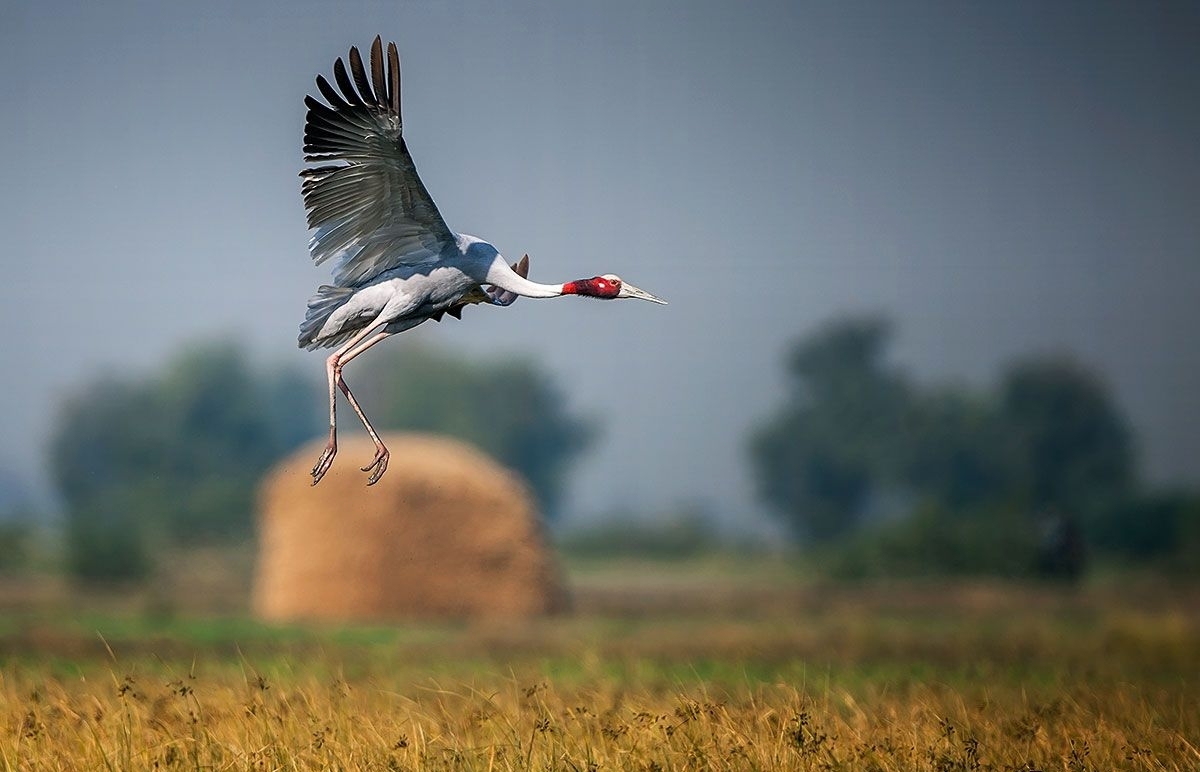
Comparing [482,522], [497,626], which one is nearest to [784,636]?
[497,626]

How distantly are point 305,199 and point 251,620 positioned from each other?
700 inches

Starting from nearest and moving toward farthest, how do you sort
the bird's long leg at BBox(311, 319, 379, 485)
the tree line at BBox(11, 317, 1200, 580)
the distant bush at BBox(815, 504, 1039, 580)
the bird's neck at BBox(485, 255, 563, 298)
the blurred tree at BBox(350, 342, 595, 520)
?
the bird's long leg at BBox(311, 319, 379, 485) → the bird's neck at BBox(485, 255, 563, 298) → the distant bush at BBox(815, 504, 1039, 580) → the tree line at BBox(11, 317, 1200, 580) → the blurred tree at BBox(350, 342, 595, 520)

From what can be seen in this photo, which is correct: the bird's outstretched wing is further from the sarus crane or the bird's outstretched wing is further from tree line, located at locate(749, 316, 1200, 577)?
tree line, located at locate(749, 316, 1200, 577)

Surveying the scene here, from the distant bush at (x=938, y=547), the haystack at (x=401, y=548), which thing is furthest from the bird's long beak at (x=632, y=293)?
the distant bush at (x=938, y=547)

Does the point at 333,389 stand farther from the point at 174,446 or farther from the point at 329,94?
the point at 174,446

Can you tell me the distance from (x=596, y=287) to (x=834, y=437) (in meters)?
57.2

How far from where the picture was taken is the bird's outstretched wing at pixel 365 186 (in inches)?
330

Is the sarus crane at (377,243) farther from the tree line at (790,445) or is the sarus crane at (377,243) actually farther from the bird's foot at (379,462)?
the tree line at (790,445)

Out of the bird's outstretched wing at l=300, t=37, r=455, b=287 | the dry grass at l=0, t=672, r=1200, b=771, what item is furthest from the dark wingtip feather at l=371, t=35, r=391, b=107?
the dry grass at l=0, t=672, r=1200, b=771

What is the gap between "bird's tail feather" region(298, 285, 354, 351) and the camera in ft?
28.4

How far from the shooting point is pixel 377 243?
28.5 ft

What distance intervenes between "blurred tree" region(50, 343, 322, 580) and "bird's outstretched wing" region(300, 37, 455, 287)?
161 feet

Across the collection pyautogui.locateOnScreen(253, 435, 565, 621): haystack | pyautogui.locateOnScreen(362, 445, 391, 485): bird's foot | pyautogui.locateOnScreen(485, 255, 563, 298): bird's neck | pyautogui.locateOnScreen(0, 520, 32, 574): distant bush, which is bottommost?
pyautogui.locateOnScreen(0, 520, 32, 574): distant bush

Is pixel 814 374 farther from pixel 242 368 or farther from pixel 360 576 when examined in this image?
pixel 360 576
